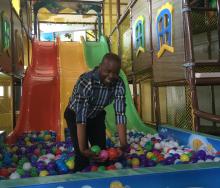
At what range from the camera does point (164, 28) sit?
12.8ft

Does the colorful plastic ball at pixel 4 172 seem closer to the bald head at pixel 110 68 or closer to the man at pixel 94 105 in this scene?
the man at pixel 94 105

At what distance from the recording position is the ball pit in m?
2.55

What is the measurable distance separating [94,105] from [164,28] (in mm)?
1866

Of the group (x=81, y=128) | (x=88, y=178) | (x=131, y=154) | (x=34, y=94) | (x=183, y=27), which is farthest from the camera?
(x=34, y=94)

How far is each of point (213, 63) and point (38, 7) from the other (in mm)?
8142

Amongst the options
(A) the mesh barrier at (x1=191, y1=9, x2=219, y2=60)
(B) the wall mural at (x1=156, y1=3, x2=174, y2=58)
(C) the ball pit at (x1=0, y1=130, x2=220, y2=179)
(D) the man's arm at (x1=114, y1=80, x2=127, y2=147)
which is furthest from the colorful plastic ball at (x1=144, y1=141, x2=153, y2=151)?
(A) the mesh barrier at (x1=191, y1=9, x2=219, y2=60)

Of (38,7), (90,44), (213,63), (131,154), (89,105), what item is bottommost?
(131,154)

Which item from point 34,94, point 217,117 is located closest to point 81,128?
point 217,117

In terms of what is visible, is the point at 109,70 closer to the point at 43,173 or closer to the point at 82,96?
the point at 82,96

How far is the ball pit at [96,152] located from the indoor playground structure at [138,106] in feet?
0.03

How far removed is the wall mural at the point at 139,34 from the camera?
5.00 metres

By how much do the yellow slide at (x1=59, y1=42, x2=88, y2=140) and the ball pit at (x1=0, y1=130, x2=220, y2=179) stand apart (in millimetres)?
531

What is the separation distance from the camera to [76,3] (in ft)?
33.8

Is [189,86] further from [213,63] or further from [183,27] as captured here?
[183,27]
